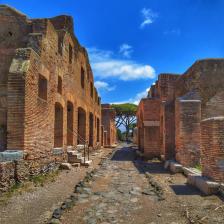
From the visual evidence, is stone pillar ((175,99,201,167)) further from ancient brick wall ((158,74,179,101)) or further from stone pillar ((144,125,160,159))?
ancient brick wall ((158,74,179,101))

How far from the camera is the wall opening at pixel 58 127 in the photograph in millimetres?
12117

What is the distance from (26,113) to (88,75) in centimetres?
1214

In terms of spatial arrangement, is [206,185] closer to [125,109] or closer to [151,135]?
[151,135]

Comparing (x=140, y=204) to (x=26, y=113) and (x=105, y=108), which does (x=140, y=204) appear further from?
(x=105, y=108)

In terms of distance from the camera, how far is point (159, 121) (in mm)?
16531

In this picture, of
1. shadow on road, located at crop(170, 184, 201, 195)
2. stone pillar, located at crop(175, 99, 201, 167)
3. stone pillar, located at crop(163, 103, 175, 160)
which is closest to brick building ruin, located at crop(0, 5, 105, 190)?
shadow on road, located at crop(170, 184, 201, 195)

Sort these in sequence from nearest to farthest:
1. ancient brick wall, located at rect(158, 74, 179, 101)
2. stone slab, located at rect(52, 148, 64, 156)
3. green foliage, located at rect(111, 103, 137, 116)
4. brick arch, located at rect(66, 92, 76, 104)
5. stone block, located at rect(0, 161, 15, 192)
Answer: stone block, located at rect(0, 161, 15, 192), stone slab, located at rect(52, 148, 64, 156), brick arch, located at rect(66, 92, 76, 104), ancient brick wall, located at rect(158, 74, 179, 101), green foliage, located at rect(111, 103, 137, 116)

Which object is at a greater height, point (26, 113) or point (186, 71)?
point (186, 71)

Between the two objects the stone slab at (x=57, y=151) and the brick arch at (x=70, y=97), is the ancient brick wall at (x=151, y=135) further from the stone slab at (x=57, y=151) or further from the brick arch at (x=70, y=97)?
Result: the stone slab at (x=57, y=151)

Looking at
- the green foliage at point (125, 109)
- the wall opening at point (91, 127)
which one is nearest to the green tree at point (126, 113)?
the green foliage at point (125, 109)

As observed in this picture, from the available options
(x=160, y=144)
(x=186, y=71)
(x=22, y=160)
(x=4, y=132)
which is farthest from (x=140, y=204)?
(x=160, y=144)

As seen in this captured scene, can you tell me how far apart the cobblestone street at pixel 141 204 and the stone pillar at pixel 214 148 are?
2.08 ft

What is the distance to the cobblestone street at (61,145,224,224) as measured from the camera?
5.16 metres

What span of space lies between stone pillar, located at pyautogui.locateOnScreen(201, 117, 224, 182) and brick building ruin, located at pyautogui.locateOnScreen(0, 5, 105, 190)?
4745 millimetres
